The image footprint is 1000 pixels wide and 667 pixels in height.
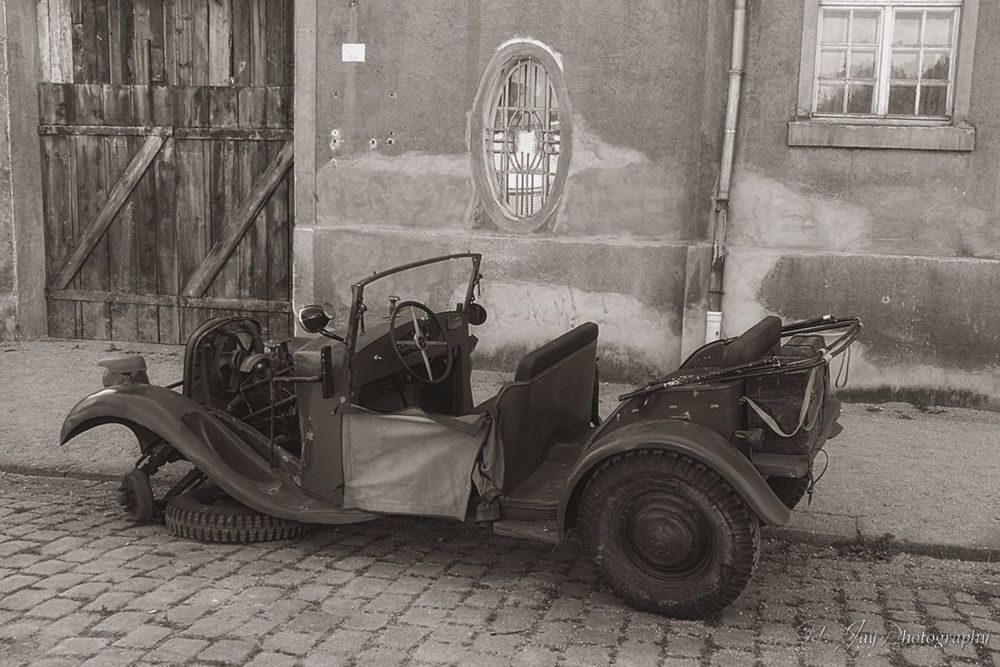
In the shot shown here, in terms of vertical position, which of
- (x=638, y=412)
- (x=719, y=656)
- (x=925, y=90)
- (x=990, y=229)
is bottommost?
(x=719, y=656)

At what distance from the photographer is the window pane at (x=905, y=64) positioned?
7.84 meters

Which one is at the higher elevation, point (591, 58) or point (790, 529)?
point (591, 58)

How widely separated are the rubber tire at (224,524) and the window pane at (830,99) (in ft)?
17.3

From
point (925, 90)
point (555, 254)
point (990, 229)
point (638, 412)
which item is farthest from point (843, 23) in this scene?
point (638, 412)

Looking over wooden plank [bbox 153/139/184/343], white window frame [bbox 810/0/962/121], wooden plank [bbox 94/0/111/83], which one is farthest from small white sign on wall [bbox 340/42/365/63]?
white window frame [bbox 810/0/962/121]

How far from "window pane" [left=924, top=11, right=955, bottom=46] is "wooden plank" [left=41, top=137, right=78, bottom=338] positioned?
765 centimetres

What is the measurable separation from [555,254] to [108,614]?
5.02 metres

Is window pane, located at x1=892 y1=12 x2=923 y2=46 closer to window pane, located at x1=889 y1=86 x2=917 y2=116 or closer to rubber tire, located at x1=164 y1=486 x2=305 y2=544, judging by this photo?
window pane, located at x1=889 y1=86 x2=917 y2=116

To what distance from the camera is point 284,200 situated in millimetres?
9453

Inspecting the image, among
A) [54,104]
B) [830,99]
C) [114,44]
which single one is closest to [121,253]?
[54,104]

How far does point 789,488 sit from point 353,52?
5.47 m

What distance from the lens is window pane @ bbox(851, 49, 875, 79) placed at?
791 centimetres

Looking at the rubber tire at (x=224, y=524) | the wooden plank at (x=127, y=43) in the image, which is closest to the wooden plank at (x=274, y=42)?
the wooden plank at (x=127, y=43)

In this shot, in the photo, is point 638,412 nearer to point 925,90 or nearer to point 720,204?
point 720,204
